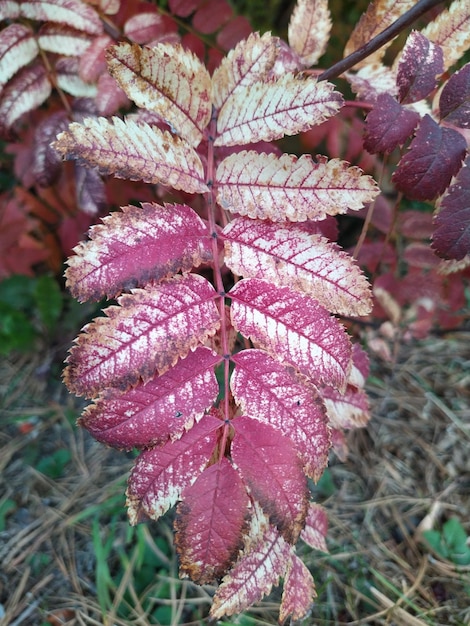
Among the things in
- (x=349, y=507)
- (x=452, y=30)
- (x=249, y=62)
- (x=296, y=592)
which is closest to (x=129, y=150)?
(x=249, y=62)

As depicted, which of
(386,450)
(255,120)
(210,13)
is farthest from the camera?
(386,450)

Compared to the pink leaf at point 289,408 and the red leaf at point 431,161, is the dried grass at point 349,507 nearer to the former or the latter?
the pink leaf at point 289,408

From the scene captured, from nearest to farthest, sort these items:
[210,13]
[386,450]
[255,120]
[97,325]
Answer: [97,325], [255,120], [210,13], [386,450]

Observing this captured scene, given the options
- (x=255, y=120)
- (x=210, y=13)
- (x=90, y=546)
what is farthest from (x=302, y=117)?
(x=90, y=546)

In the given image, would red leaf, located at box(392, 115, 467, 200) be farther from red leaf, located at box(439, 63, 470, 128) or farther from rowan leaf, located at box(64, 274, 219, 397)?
rowan leaf, located at box(64, 274, 219, 397)

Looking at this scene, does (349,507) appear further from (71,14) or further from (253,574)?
(71,14)

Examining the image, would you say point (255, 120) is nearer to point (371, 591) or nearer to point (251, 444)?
point (251, 444)

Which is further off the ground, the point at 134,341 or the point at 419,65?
the point at 419,65
